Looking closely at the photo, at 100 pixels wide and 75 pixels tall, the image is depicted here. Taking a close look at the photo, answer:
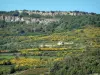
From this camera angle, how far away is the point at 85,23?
10112cm

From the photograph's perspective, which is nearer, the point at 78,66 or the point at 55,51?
the point at 78,66

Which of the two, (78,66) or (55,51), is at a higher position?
(55,51)

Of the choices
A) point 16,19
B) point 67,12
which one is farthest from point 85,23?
point 67,12

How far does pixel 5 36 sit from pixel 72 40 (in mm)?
21333

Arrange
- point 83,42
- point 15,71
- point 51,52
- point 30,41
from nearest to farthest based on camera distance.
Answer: point 15,71 → point 51,52 → point 83,42 → point 30,41

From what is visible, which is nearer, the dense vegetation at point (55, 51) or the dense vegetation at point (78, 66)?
the dense vegetation at point (78, 66)

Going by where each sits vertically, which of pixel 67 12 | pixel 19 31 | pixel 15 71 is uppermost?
pixel 67 12

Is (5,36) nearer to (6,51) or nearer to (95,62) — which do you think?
(6,51)

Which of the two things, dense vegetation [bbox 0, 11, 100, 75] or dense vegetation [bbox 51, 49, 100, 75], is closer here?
dense vegetation [bbox 51, 49, 100, 75]

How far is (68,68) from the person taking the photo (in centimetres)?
3941

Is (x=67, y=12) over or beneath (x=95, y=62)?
over

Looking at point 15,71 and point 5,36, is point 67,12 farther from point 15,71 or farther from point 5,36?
point 15,71

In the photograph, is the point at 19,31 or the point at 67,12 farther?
the point at 67,12

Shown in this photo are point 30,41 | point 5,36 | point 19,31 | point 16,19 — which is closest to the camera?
point 30,41
